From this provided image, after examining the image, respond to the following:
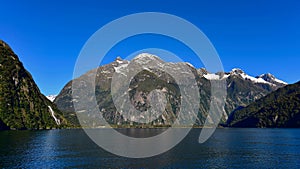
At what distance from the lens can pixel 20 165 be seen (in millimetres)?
92188

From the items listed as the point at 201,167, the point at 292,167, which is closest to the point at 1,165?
the point at 201,167

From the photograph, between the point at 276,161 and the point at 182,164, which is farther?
the point at 276,161

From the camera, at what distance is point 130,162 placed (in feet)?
335

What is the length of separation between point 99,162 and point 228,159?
2010 inches

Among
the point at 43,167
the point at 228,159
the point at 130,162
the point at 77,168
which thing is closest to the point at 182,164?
the point at 130,162

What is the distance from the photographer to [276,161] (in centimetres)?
10744

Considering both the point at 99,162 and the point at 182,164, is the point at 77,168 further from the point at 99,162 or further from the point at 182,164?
the point at 182,164

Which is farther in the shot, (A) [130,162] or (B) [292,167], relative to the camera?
(A) [130,162]

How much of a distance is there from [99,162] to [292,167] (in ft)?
218

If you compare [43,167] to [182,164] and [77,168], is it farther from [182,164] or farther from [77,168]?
[182,164]

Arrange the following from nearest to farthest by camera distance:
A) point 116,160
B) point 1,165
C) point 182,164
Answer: point 1,165 < point 182,164 < point 116,160

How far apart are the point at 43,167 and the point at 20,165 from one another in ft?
25.2

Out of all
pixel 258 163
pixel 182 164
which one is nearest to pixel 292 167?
pixel 258 163

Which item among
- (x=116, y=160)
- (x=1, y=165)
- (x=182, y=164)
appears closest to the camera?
(x=1, y=165)
